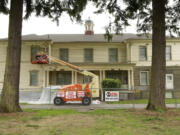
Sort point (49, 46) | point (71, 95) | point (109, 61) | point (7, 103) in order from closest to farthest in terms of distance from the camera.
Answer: point (7, 103)
point (71, 95)
point (49, 46)
point (109, 61)

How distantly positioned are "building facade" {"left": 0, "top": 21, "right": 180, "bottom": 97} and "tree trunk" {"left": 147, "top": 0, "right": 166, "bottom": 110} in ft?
33.8

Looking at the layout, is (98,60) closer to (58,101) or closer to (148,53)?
(148,53)

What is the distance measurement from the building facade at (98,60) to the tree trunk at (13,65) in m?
10.5

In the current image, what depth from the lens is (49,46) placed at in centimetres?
2095

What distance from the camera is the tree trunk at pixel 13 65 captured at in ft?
30.3

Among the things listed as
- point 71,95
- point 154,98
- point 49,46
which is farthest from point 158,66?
point 49,46

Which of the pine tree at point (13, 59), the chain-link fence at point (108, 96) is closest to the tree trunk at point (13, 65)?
the pine tree at point (13, 59)

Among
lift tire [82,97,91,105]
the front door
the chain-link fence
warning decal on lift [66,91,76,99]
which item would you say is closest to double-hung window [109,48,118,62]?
the chain-link fence

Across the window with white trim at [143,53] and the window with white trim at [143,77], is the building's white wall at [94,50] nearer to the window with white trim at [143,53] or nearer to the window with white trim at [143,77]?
the window with white trim at [143,53]

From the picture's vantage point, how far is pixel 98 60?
73.0ft

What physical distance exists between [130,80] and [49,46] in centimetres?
1134

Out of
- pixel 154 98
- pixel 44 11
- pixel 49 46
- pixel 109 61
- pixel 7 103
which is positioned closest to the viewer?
pixel 7 103

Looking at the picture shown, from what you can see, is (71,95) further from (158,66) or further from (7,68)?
(158,66)

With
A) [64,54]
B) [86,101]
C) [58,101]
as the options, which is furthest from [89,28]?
[58,101]
